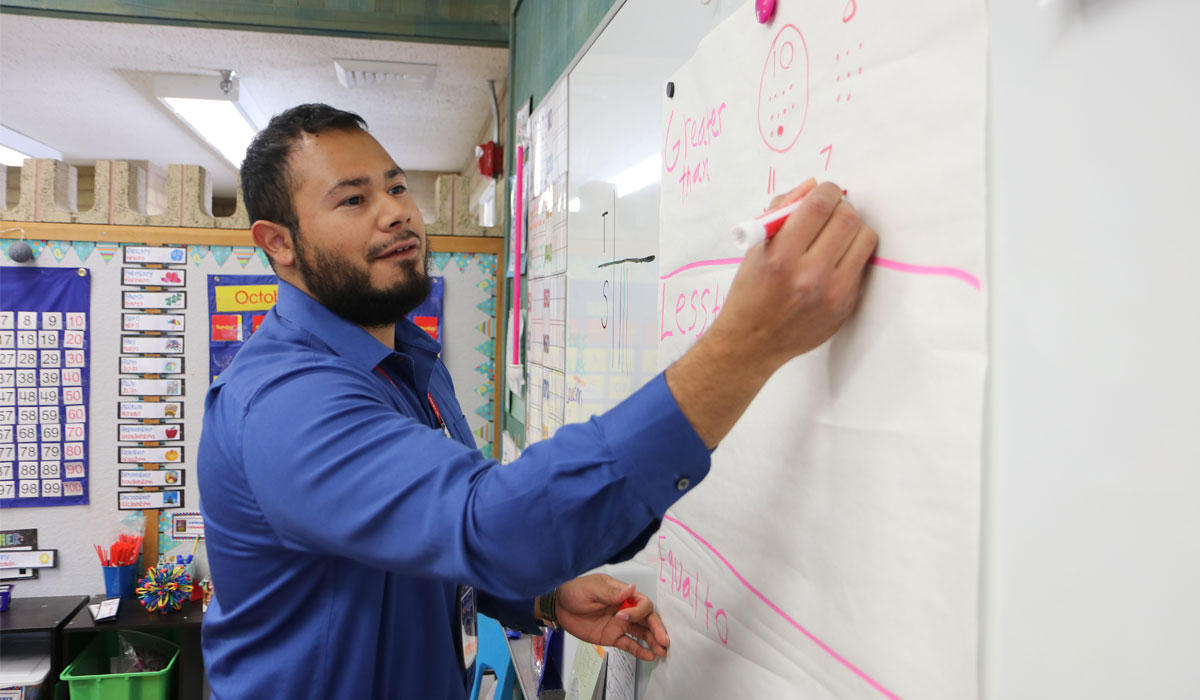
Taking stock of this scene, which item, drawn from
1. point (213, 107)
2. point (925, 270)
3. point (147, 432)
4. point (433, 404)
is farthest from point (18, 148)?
point (925, 270)

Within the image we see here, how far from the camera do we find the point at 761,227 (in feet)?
1.56

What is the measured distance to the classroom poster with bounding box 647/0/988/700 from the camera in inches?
16.1

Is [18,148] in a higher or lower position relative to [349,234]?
higher

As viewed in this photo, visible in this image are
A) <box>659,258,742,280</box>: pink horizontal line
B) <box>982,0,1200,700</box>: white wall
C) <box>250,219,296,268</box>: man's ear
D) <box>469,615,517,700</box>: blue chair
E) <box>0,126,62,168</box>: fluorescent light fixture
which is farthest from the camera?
<box>0,126,62,168</box>: fluorescent light fixture

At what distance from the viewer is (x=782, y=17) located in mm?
597

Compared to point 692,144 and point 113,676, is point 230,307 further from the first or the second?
point 692,144

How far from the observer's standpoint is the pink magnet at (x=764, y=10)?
0.61m

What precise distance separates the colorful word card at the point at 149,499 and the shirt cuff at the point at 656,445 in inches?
101

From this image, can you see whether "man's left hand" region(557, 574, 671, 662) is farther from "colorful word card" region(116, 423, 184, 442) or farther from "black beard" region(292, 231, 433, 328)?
"colorful word card" region(116, 423, 184, 442)

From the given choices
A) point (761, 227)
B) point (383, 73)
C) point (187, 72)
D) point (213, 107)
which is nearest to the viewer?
point (761, 227)

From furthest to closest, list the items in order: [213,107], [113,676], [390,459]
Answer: [213,107], [113,676], [390,459]

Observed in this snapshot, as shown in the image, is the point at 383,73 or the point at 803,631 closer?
the point at 803,631

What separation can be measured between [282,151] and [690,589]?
777mm

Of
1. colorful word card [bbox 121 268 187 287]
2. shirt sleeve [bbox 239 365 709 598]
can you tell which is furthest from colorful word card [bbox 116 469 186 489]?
shirt sleeve [bbox 239 365 709 598]
